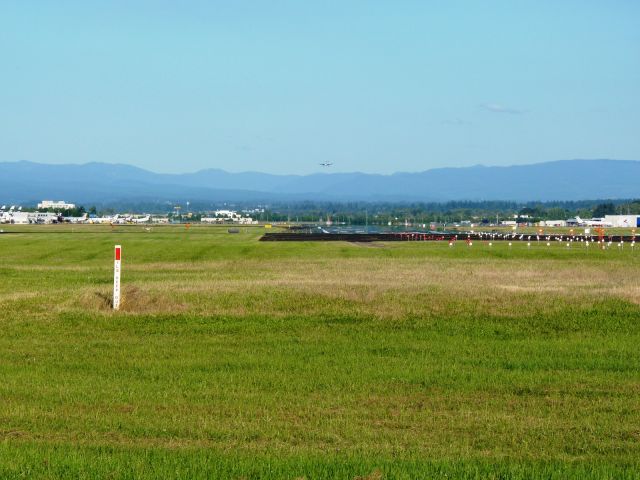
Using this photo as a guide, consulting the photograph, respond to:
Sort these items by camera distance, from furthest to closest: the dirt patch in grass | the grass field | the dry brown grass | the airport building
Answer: the airport building → the dry brown grass → the dirt patch in grass → the grass field

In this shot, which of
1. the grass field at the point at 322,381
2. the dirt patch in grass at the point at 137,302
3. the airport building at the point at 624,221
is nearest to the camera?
the grass field at the point at 322,381

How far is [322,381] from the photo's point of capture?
52.4 ft

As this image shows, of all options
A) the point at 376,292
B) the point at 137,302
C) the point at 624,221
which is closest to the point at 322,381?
the point at 137,302

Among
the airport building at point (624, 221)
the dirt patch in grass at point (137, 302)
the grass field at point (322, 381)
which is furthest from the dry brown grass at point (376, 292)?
the airport building at point (624, 221)

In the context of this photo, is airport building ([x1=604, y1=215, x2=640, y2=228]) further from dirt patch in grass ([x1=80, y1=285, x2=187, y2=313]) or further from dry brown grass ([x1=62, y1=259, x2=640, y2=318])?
dirt patch in grass ([x1=80, y1=285, x2=187, y2=313])

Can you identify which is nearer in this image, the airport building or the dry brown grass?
the dry brown grass

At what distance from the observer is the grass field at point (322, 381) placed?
10.8m

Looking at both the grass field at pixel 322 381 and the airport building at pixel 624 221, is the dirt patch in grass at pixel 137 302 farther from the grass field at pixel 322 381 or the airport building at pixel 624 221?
the airport building at pixel 624 221

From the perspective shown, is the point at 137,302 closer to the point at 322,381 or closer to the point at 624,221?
the point at 322,381

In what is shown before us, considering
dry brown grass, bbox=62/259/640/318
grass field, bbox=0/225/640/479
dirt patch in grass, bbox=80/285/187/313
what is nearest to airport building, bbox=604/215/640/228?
dry brown grass, bbox=62/259/640/318

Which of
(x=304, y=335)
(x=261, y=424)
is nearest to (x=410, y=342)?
(x=304, y=335)

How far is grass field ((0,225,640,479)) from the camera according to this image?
10.8 metres

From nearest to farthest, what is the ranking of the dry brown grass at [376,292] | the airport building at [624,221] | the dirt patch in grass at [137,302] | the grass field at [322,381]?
the grass field at [322,381] → the dirt patch in grass at [137,302] → the dry brown grass at [376,292] → the airport building at [624,221]

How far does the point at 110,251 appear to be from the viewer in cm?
7069
